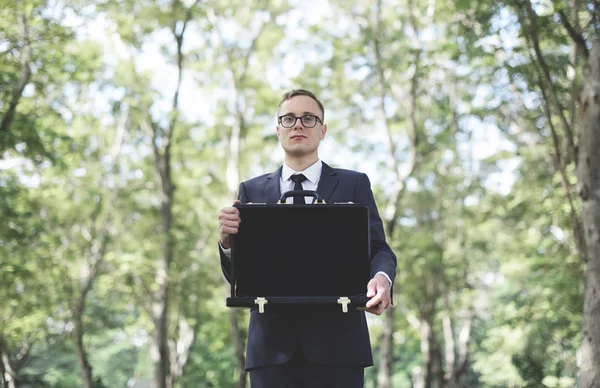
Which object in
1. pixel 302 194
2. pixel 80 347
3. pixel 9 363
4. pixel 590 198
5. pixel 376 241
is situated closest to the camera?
pixel 302 194

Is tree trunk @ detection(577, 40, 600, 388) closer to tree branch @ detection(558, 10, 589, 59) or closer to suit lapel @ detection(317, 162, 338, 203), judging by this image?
tree branch @ detection(558, 10, 589, 59)

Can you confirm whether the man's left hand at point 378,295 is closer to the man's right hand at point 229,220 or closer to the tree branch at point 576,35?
the man's right hand at point 229,220

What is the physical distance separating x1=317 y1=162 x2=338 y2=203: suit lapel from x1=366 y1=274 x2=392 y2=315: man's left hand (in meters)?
0.55

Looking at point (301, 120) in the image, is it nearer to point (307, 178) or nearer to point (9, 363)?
point (307, 178)

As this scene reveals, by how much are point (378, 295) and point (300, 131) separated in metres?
0.88

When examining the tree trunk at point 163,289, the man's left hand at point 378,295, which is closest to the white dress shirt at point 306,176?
the man's left hand at point 378,295

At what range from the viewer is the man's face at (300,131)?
2.85 metres

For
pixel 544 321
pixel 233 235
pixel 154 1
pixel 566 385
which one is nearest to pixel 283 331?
pixel 233 235

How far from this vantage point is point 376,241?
9.18 ft

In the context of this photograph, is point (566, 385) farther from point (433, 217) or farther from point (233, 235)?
point (233, 235)

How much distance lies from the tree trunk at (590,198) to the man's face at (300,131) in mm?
5778

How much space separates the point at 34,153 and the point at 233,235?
10.0 m

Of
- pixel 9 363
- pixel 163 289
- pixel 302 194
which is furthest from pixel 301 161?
pixel 9 363

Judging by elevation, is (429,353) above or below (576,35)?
below
